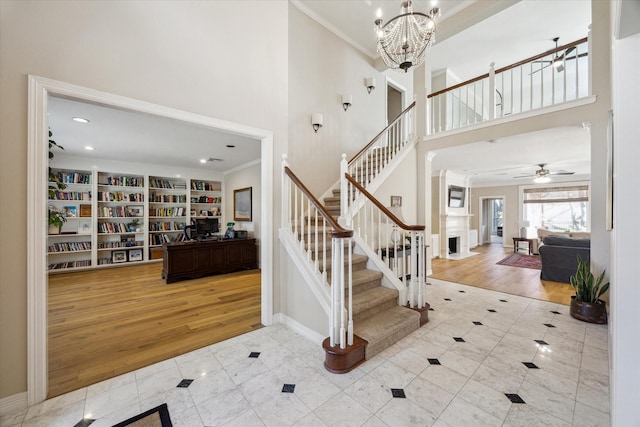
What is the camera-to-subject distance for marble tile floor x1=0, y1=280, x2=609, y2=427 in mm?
1603

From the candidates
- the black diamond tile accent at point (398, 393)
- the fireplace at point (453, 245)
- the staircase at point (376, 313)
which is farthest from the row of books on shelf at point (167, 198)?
the fireplace at point (453, 245)

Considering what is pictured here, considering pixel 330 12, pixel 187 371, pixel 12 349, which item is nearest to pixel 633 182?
pixel 187 371

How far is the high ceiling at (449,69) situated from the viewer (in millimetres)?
3867

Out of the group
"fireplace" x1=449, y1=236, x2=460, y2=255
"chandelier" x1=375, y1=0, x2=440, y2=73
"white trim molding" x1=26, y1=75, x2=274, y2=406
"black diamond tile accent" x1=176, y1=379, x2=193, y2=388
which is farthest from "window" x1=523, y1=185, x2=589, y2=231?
"white trim molding" x1=26, y1=75, x2=274, y2=406

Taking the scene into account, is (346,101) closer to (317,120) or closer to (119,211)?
(317,120)

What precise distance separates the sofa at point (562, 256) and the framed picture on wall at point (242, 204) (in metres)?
6.34

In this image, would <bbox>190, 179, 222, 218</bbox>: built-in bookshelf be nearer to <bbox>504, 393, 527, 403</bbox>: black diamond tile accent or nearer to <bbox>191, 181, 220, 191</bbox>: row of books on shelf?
<bbox>191, 181, 220, 191</bbox>: row of books on shelf

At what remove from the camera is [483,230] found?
10562mm

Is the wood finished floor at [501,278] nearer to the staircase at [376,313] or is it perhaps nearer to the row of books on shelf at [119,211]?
the staircase at [376,313]

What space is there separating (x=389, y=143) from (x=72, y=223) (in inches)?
286

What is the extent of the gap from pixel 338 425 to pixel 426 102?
5343 mm

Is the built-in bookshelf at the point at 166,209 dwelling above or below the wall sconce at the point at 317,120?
below

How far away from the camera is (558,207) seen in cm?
910

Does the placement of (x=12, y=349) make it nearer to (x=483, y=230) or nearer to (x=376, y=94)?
(x=376, y=94)
